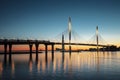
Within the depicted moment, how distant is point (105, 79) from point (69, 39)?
109 m

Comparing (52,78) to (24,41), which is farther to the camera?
(24,41)

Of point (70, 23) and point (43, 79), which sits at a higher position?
point (70, 23)

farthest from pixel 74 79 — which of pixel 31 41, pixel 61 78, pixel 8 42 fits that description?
pixel 31 41

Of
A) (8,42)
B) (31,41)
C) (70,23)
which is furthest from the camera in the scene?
(70,23)

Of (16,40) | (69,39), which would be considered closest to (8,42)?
(16,40)

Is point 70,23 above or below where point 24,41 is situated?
above

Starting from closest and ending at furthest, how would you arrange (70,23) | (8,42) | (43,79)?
(43,79) → (8,42) → (70,23)

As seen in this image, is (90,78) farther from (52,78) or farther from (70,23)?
(70,23)

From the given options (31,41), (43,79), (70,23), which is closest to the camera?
(43,79)

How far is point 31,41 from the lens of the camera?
132 meters

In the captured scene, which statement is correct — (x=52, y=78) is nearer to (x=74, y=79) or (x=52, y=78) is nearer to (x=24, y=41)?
(x=74, y=79)

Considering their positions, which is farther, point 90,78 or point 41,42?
point 41,42

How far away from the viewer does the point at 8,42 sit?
399 ft

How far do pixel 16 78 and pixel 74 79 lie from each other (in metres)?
6.17
